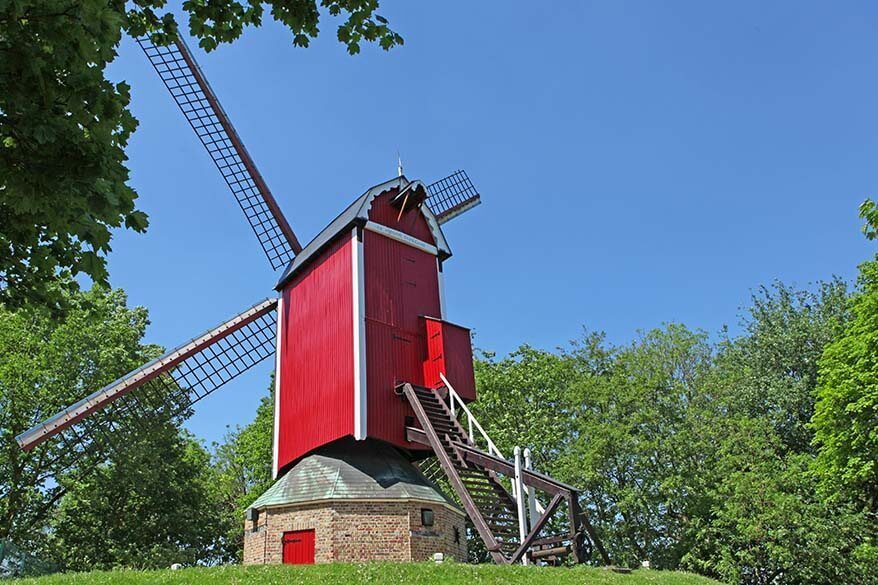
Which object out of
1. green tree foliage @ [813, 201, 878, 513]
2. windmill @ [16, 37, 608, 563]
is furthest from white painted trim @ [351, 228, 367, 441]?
green tree foliage @ [813, 201, 878, 513]

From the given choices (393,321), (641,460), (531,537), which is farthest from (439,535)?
(641,460)

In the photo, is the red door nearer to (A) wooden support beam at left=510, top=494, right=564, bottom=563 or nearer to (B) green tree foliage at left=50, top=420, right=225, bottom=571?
(A) wooden support beam at left=510, top=494, right=564, bottom=563

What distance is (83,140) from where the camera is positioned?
5.37 meters

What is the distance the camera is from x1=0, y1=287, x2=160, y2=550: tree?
23203mm

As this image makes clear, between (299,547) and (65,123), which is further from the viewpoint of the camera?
(299,547)

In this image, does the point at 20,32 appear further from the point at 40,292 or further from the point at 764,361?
the point at 764,361

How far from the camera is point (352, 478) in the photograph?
15047 millimetres

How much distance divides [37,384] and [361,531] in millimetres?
15837

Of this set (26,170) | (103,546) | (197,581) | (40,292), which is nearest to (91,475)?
(103,546)

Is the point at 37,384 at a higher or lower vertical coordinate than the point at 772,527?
higher

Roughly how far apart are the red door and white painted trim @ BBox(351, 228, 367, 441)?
7.69ft

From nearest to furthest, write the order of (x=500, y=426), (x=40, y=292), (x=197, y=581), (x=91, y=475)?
(x=40, y=292), (x=197, y=581), (x=91, y=475), (x=500, y=426)

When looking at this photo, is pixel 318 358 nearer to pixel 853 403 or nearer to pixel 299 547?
pixel 299 547

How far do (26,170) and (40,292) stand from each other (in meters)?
2.05
